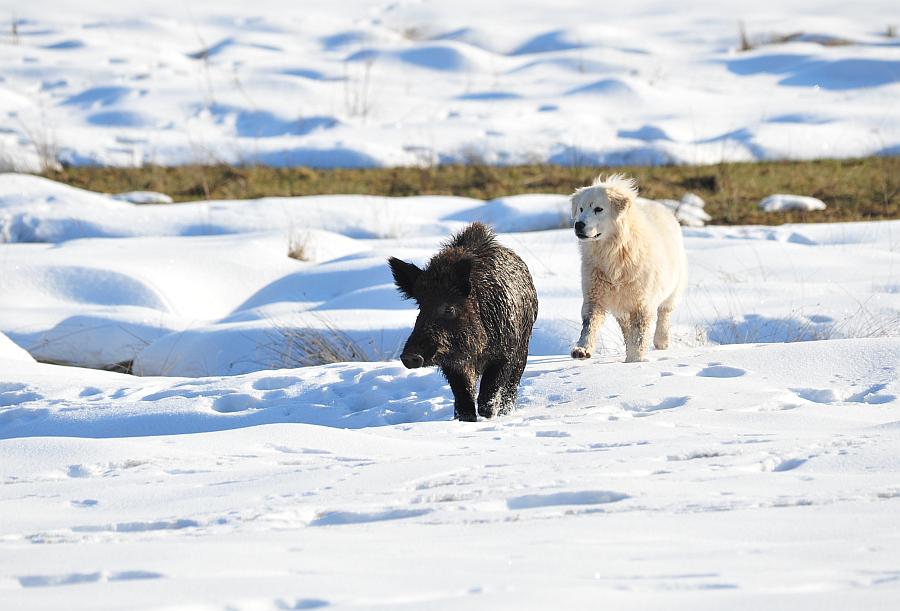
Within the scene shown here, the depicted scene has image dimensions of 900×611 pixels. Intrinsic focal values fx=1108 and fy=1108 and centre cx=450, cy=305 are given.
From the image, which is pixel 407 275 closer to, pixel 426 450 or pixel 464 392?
pixel 464 392

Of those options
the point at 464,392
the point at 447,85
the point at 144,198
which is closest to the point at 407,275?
the point at 464,392

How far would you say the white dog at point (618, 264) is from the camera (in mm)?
7113

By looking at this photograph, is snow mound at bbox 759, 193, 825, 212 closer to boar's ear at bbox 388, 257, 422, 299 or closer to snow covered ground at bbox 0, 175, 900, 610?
snow covered ground at bbox 0, 175, 900, 610

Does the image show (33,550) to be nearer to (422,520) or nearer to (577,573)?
(422,520)

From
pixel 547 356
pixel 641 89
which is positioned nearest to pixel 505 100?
pixel 641 89

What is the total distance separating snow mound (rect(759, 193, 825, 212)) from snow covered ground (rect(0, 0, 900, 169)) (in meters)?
3.10

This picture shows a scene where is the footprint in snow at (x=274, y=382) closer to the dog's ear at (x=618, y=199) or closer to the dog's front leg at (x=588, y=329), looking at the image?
the dog's front leg at (x=588, y=329)

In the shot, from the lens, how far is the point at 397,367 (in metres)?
7.02

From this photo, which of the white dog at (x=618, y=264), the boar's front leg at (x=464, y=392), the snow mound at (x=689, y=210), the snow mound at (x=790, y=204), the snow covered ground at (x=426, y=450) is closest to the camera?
the snow covered ground at (x=426, y=450)

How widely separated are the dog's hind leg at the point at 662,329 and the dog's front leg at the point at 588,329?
0.86m

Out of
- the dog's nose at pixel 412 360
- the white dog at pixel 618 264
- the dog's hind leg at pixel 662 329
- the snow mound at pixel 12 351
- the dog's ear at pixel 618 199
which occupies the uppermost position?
the dog's ear at pixel 618 199

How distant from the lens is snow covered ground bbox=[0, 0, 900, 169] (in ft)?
62.6

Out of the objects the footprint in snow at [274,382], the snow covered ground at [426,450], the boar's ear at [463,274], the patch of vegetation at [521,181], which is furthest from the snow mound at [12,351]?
the patch of vegetation at [521,181]

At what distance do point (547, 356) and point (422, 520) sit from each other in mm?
4059
